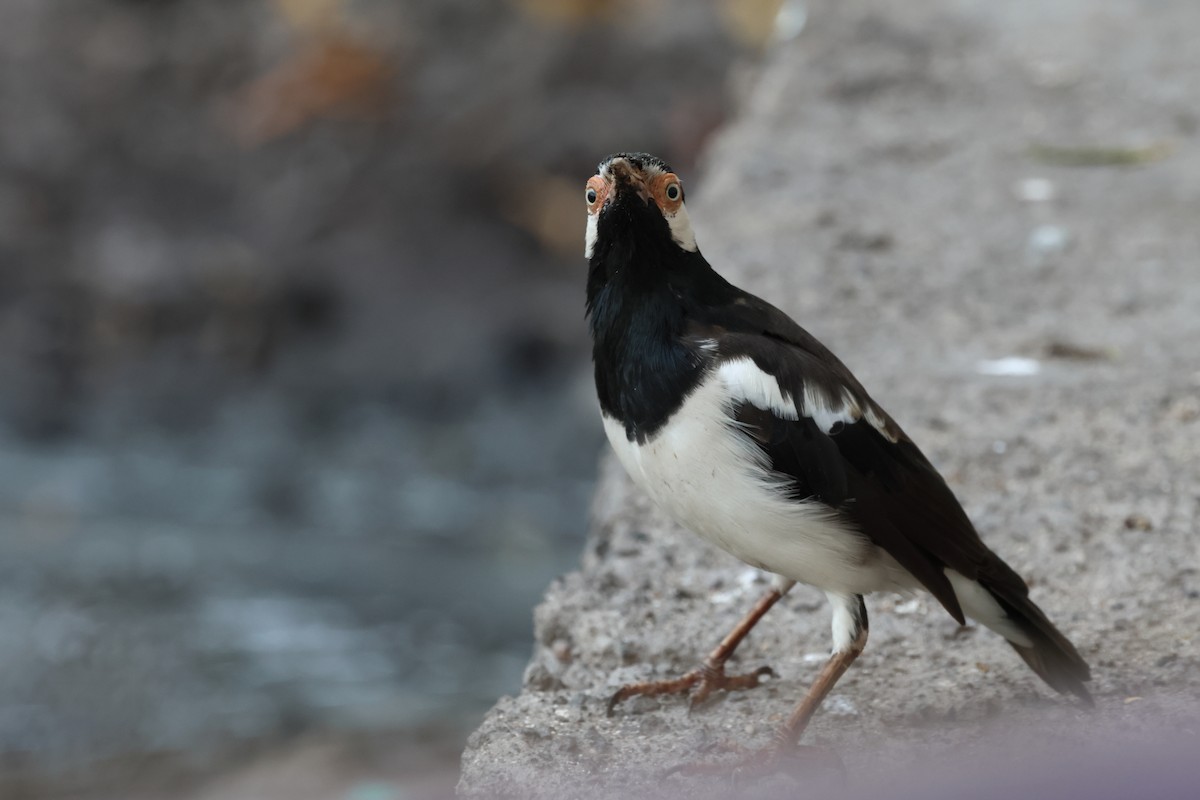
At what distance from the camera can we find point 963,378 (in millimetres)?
4281

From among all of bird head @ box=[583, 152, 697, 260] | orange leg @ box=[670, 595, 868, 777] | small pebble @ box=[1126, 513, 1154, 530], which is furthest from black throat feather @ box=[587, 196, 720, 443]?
small pebble @ box=[1126, 513, 1154, 530]

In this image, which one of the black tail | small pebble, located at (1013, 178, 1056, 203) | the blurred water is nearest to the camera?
Result: the black tail

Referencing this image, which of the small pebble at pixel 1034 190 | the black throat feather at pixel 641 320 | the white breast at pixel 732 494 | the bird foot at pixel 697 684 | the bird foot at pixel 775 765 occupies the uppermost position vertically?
the small pebble at pixel 1034 190

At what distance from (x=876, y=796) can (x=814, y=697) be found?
1431mm

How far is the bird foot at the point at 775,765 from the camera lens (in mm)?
2637

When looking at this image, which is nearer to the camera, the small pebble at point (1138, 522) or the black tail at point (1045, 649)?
the black tail at point (1045, 649)

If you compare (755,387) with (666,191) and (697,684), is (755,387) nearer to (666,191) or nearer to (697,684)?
(666,191)

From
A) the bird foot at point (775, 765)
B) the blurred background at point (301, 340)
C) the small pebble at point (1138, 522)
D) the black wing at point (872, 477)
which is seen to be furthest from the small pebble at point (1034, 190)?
the blurred background at point (301, 340)

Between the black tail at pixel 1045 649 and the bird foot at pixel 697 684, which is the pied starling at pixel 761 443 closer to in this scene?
the black tail at pixel 1045 649

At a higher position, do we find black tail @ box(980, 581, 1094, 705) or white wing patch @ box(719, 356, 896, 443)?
white wing patch @ box(719, 356, 896, 443)

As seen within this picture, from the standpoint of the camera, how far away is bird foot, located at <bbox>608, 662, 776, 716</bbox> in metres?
2.97

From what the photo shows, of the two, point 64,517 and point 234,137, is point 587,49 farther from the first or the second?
point 64,517

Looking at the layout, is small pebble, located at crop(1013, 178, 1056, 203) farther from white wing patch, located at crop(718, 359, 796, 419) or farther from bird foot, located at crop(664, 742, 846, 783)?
bird foot, located at crop(664, 742, 846, 783)

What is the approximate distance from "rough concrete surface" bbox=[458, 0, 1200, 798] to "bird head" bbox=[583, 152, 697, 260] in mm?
944
